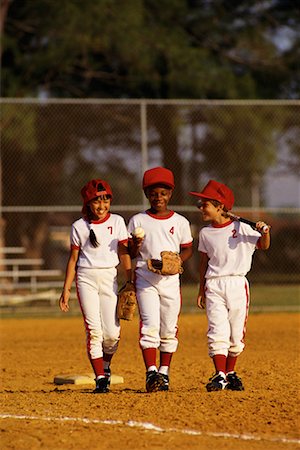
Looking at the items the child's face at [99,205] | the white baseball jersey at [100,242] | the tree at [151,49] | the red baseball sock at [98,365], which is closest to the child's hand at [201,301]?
the white baseball jersey at [100,242]

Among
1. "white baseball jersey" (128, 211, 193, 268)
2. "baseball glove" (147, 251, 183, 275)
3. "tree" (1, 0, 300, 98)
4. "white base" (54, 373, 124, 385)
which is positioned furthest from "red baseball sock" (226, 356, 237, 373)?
"tree" (1, 0, 300, 98)

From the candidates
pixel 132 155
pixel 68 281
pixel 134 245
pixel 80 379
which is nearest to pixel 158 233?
pixel 134 245

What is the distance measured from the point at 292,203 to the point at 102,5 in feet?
19.0

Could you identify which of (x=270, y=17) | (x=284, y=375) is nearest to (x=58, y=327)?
(x=284, y=375)

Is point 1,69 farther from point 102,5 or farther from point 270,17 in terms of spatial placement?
point 270,17

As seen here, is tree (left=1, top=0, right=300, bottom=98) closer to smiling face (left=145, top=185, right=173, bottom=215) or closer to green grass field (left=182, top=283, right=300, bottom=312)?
green grass field (left=182, top=283, right=300, bottom=312)

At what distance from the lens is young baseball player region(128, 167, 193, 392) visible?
8.37 metres

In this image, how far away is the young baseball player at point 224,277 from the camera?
8.31m

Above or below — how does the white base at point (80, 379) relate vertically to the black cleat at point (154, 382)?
below

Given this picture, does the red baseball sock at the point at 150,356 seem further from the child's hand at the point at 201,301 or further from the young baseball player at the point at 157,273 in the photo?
the child's hand at the point at 201,301

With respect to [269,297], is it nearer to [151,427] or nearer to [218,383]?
[218,383]

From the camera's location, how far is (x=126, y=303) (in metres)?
8.36

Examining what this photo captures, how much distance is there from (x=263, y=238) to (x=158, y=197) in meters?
0.86

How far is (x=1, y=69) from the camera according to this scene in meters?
23.9
